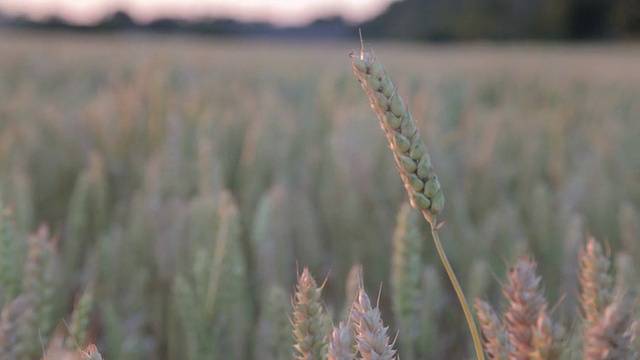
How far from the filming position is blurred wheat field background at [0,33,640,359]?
78 centimetres

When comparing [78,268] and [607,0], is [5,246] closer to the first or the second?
[78,268]

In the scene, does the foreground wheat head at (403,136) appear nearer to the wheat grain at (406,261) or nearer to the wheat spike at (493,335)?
the wheat spike at (493,335)

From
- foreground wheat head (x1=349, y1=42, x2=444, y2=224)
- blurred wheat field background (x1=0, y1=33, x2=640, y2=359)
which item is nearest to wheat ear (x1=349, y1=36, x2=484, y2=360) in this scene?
foreground wheat head (x1=349, y1=42, x2=444, y2=224)

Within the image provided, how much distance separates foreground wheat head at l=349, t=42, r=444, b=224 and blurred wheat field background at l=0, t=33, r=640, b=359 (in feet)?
0.58

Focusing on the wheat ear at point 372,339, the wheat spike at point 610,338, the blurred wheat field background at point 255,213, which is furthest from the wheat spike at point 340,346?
the blurred wheat field background at point 255,213

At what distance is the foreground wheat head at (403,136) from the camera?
0.35m

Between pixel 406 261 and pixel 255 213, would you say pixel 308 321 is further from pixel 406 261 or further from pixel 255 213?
pixel 255 213

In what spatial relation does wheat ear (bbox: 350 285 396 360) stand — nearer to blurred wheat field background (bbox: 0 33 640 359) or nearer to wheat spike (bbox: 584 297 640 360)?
wheat spike (bbox: 584 297 640 360)

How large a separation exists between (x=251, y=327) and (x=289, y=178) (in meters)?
0.61

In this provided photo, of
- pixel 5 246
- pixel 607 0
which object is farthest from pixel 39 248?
pixel 607 0

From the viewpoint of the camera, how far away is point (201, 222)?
918 millimetres

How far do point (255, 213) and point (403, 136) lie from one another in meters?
0.87

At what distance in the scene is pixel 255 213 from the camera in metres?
1.20

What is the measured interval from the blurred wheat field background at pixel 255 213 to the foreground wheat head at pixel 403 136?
0.58 feet
